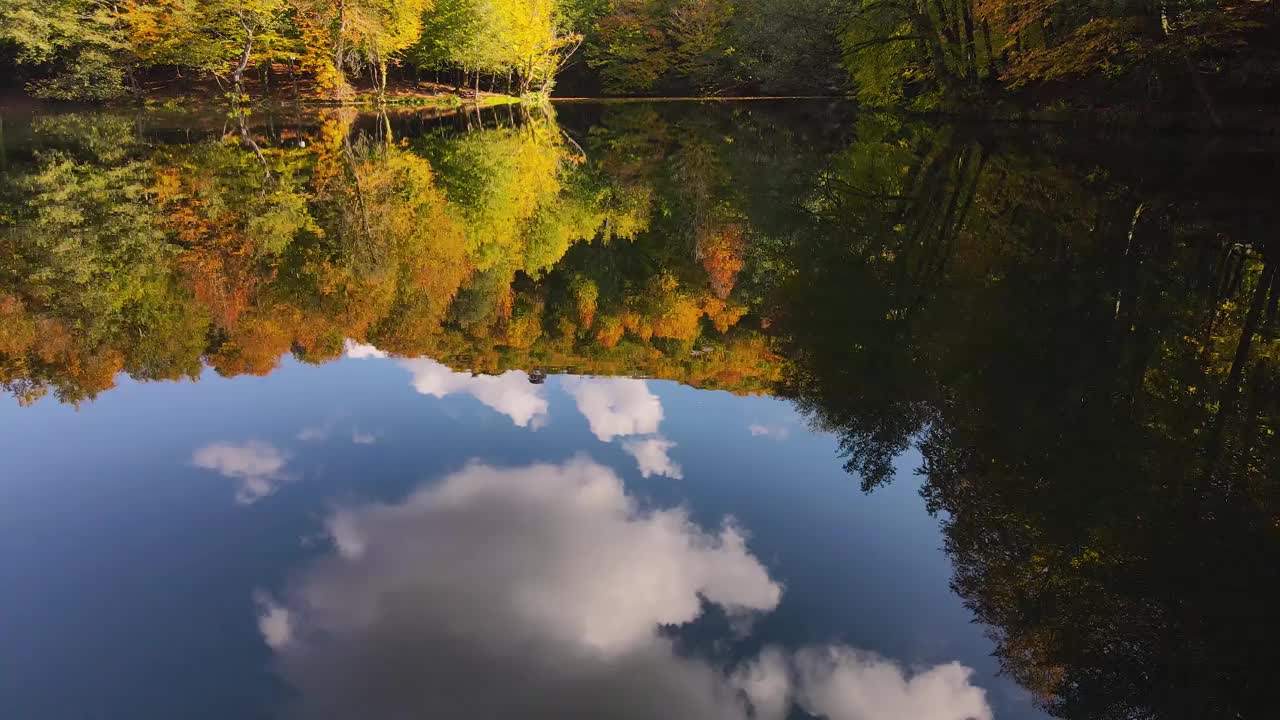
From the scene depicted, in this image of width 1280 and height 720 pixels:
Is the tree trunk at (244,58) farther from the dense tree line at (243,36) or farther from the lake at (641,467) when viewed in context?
the lake at (641,467)

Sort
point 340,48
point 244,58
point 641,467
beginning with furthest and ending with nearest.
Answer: point 340,48
point 244,58
point 641,467

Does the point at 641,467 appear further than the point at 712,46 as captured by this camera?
No

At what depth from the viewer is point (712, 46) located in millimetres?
64625

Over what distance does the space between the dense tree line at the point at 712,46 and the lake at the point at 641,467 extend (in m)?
13.6

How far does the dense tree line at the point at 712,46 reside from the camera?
2302 centimetres

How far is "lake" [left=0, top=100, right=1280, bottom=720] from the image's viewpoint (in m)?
3.56

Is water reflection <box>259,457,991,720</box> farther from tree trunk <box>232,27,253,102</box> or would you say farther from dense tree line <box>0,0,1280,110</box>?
tree trunk <box>232,27,253,102</box>

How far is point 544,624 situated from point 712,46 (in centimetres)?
6773

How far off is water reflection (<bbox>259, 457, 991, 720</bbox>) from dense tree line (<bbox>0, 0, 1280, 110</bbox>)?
24300 mm

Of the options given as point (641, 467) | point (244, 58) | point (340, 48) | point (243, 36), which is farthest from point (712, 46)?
point (641, 467)

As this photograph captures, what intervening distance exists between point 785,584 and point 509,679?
164 cm

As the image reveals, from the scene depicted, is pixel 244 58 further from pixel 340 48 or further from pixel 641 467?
pixel 641 467

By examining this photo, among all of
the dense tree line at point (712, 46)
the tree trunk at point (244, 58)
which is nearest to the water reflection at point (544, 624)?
the dense tree line at point (712, 46)

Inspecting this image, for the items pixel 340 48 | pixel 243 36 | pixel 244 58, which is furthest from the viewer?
pixel 340 48
